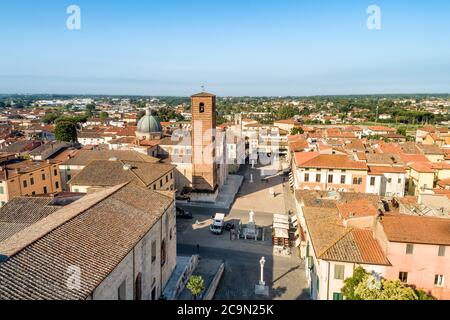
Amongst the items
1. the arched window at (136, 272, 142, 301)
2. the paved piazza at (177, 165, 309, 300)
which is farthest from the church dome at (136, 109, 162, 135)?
the arched window at (136, 272, 142, 301)

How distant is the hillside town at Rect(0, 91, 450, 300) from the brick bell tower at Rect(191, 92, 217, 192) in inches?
5.1

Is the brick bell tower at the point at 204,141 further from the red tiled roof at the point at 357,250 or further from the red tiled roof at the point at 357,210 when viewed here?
the red tiled roof at the point at 357,250

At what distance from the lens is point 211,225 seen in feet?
103

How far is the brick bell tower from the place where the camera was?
39.6 m

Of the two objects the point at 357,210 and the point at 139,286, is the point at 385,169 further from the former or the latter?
the point at 139,286

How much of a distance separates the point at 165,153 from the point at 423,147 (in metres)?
43.9

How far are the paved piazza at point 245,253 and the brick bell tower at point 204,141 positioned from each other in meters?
4.37

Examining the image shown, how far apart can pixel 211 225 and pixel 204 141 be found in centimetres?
1248

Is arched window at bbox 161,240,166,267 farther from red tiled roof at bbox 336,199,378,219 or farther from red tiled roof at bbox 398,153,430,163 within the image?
red tiled roof at bbox 398,153,430,163

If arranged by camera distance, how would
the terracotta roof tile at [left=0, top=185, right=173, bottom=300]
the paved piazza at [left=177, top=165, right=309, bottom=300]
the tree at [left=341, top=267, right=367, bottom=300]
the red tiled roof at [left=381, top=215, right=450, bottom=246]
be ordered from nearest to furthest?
the terracotta roof tile at [left=0, top=185, right=173, bottom=300], the tree at [left=341, top=267, right=367, bottom=300], the red tiled roof at [left=381, top=215, right=450, bottom=246], the paved piazza at [left=177, top=165, right=309, bottom=300]

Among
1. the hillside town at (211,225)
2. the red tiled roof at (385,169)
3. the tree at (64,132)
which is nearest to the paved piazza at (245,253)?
the hillside town at (211,225)

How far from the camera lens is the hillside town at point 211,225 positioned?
13266 millimetres
